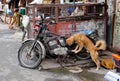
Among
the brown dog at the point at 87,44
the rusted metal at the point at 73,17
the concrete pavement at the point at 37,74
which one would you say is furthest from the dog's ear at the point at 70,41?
the concrete pavement at the point at 37,74

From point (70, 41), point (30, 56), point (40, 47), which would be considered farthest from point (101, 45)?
point (30, 56)

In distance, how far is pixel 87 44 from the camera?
23.3 feet

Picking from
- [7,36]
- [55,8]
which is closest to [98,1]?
[55,8]

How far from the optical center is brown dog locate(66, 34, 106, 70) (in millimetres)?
7023

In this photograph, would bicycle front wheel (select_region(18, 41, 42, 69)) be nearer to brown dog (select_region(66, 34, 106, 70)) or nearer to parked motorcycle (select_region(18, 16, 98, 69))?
parked motorcycle (select_region(18, 16, 98, 69))

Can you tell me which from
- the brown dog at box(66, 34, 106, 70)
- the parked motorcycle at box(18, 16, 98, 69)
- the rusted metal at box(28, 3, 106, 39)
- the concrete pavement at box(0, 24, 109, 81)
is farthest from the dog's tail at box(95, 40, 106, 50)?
the rusted metal at box(28, 3, 106, 39)

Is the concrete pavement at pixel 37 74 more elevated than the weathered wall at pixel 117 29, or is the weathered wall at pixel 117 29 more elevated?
the weathered wall at pixel 117 29

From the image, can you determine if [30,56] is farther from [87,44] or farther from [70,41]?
[87,44]

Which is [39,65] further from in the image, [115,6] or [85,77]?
[115,6]

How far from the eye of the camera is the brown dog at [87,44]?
7023 mm

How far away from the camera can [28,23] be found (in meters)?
8.37

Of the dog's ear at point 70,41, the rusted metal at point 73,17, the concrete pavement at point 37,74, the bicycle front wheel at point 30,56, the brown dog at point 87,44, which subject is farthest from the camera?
the rusted metal at point 73,17

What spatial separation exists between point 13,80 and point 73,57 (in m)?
2.09

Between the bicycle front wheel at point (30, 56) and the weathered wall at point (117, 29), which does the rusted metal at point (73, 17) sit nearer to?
the weathered wall at point (117, 29)
